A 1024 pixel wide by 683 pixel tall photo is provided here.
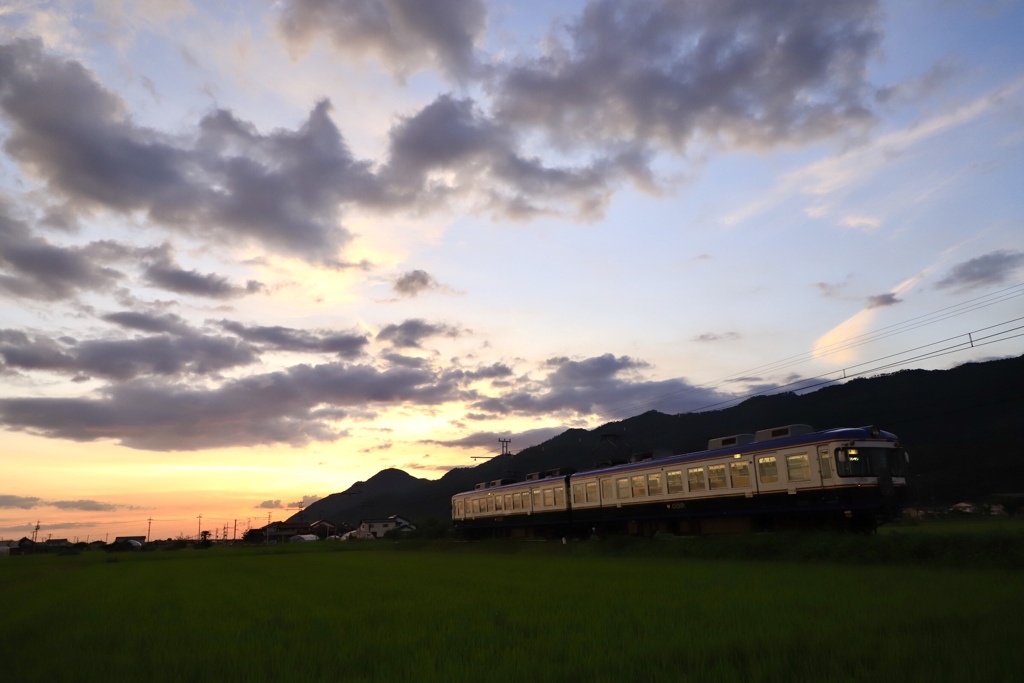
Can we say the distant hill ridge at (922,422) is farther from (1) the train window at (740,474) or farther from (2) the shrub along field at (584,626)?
(2) the shrub along field at (584,626)

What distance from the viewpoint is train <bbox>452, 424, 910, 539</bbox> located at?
22.5 metres

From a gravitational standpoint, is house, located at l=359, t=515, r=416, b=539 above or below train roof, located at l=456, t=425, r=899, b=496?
below

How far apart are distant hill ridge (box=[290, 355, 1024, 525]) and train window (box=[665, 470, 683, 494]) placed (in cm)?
331

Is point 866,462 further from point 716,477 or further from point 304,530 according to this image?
point 304,530

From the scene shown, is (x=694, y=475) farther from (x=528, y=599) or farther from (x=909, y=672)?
(x=909, y=672)

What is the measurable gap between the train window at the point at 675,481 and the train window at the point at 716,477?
170cm

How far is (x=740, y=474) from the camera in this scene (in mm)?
26266

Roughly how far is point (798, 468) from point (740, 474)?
9.08 ft

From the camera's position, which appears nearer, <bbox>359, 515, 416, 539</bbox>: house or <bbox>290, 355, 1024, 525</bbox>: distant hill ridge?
<bbox>290, 355, 1024, 525</bbox>: distant hill ridge

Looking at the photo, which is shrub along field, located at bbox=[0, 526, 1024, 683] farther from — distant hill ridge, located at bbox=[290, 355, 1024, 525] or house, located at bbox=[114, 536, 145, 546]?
house, located at bbox=[114, 536, 145, 546]

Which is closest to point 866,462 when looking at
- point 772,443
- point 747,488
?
point 772,443

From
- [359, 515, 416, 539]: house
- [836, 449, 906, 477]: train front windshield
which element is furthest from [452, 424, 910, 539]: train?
[359, 515, 416, 539]: house

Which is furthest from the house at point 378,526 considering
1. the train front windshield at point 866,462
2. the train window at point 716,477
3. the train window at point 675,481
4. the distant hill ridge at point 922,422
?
the train front windshield at point 866,462

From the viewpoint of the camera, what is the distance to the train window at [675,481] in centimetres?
2906
